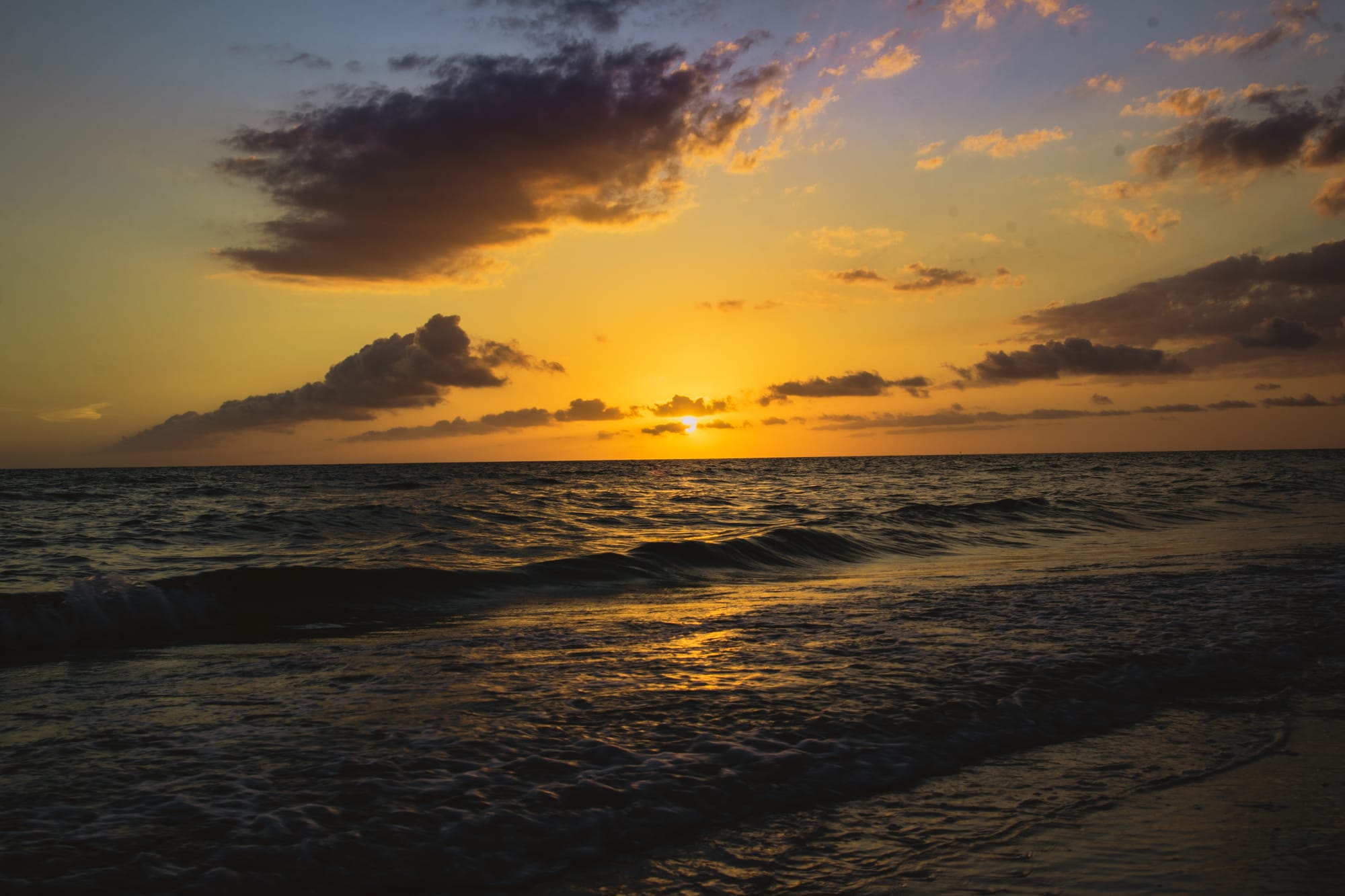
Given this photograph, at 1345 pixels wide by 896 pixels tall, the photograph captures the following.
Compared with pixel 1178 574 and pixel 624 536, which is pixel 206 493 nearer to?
pixel 624 536

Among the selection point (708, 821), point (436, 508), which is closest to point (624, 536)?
point (436, 508)

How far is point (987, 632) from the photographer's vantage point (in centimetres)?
895

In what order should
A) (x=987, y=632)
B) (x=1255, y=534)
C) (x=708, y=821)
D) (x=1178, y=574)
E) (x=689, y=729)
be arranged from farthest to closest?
(x=1255, y=534), (x=1178, y=574), (x=987, y=632), (x=689, y=729), (x=708, y=821)

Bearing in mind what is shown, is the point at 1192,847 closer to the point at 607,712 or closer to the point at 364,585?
the point at 607,712

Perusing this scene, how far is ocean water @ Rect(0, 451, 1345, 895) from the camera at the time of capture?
159 inches

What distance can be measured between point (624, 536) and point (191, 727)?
16290 millimetres

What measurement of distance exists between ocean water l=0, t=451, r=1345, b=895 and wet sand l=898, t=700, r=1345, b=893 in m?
0.15

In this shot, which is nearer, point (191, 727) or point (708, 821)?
point (708, 821)

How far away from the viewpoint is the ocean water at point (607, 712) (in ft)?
13.2

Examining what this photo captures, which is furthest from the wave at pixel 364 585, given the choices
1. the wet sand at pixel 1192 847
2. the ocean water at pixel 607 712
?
the wet sand at pixel 1192 847

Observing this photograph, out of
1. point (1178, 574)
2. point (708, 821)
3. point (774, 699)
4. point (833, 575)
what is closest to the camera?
point (708, 821)

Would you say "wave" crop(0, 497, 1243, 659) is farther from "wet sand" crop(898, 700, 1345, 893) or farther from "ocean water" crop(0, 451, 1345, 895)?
"wet sand" crop(898, 700, 1345, 893)

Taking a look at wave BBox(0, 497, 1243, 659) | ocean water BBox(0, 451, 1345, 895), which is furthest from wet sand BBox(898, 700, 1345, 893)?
wave BBox(0, 497, 1243, 659)

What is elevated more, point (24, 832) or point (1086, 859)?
point (24, 832)
